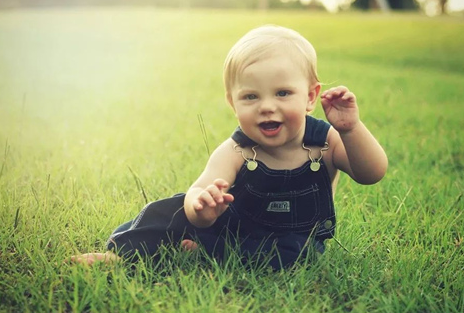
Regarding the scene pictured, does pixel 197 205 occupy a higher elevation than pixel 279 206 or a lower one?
higher

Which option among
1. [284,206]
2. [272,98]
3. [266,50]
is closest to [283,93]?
[272,98]

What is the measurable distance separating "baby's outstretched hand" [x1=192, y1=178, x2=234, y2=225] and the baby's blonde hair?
460 mm

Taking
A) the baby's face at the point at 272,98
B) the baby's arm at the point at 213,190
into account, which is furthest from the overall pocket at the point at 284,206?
the baby's face at the point at 272,98

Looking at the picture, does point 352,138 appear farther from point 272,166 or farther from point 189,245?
point 189,245

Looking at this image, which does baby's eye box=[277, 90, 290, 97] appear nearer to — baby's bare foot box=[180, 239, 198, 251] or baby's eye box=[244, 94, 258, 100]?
baby's eye box=[244, 94, 258, 100]

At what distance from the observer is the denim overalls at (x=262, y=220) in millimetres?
2375

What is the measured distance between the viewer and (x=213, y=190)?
80.9 inches

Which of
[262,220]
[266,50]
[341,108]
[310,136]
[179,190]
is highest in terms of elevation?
[266,50]

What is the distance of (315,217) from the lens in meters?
2.43

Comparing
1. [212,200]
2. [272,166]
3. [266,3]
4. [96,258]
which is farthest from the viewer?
[266,3]

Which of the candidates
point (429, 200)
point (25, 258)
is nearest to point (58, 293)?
point (25, 258)

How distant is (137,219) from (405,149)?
2.55 m

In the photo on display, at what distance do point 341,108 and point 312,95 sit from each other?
0.18 metres

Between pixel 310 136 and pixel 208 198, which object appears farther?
pixel 310 136
